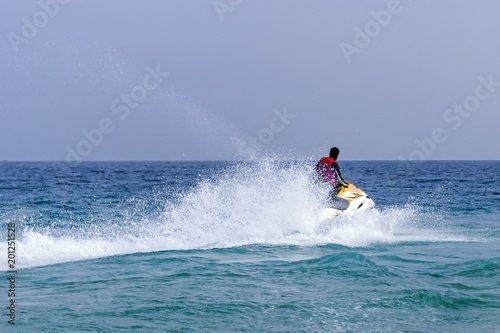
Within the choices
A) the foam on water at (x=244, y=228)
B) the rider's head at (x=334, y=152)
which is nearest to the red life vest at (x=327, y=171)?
the rider's head at (x=334, y=152)

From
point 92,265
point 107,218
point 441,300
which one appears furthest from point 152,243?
point 107,218

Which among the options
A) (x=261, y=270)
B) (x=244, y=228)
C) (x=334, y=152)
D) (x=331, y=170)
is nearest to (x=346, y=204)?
(x=331, y=170)

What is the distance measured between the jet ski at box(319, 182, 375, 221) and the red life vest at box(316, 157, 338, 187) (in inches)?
14.1

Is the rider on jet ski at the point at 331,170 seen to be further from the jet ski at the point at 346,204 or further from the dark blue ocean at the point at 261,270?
the dark blue ocean at the point at 261,270

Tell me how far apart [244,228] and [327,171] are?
98.9 inches

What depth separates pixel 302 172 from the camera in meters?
A: 14.6

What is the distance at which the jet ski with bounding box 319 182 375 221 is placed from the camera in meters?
13.5

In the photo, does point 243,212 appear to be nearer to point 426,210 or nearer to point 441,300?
point 441,300

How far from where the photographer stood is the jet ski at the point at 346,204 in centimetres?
1348

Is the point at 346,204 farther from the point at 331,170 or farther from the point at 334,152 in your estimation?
the point at 334,152

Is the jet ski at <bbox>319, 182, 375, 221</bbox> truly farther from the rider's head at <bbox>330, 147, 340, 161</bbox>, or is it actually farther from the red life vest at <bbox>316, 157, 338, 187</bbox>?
the rider's head at <bbox>330, 147, 340, 161</bbox>

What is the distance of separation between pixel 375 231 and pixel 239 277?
6.14 metres

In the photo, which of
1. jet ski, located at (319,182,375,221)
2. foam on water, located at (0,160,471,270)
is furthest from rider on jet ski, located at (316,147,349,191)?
foam on water, located at (0,160,471,270)

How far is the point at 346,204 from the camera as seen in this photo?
13.7 meters
